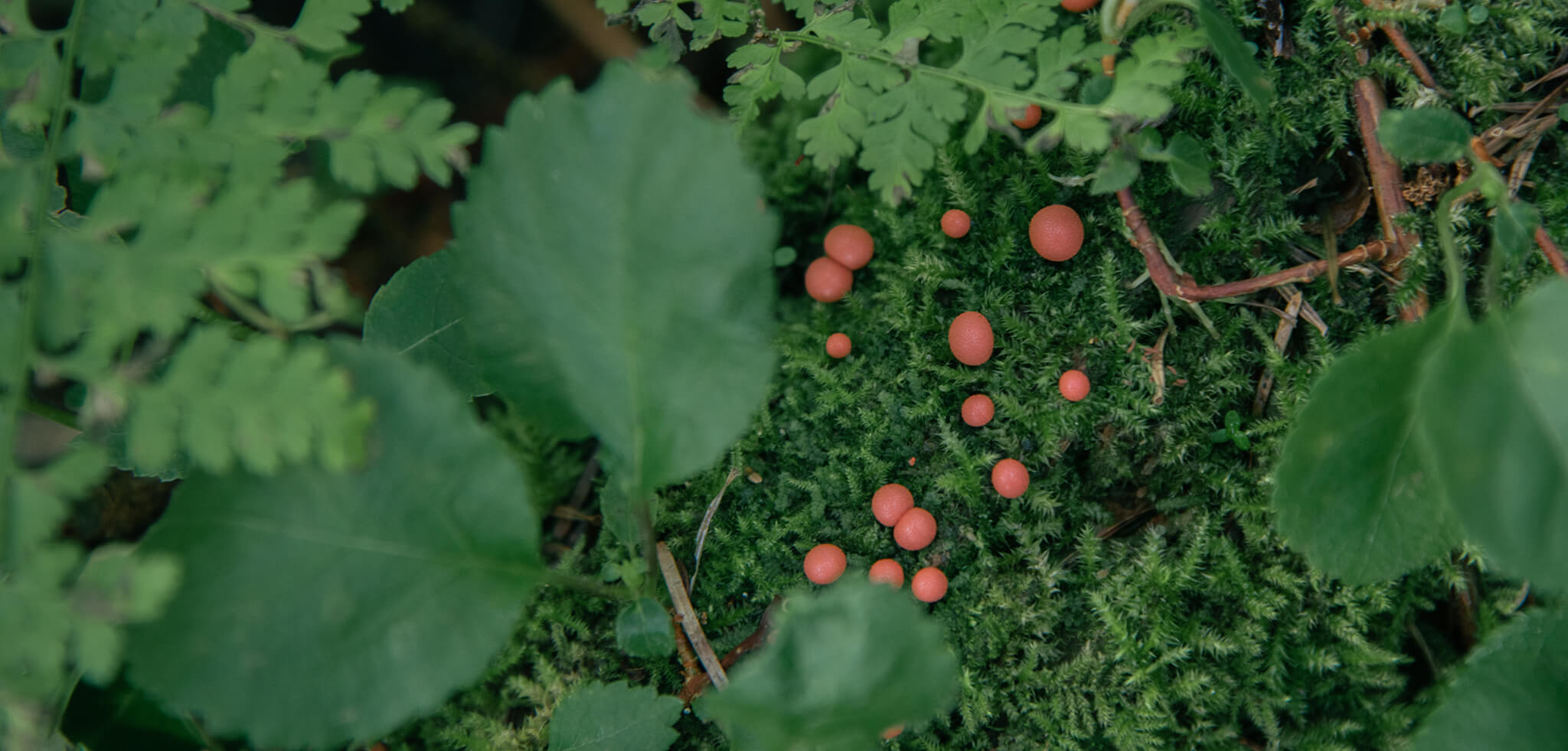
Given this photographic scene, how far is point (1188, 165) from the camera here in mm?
1825

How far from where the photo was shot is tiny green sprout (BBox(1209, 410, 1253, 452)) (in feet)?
6.57

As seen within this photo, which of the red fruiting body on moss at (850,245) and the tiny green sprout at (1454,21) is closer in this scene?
the tiny green sprout at (1454,21)

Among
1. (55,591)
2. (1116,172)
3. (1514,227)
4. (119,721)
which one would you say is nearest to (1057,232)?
(1116,172)

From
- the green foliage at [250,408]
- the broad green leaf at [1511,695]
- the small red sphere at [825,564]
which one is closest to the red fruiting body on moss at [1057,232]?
the small red sphere at [825,564]

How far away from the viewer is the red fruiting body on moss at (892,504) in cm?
200

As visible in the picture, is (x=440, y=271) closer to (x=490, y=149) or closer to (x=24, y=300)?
(x=490, y=149)

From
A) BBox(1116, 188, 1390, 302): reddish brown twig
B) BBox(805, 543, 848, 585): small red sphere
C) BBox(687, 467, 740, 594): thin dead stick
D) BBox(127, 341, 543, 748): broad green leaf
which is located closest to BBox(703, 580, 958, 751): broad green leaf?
BBox(127, 341, 543, 748): broad green leaf

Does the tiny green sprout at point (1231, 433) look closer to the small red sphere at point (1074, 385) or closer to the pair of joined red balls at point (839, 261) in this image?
the small red sphere at point (1074, 385)

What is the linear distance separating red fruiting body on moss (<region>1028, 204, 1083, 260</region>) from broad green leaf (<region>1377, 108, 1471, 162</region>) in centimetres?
58

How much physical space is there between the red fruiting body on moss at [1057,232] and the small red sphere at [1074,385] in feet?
0.87

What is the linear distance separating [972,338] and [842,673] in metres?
0.88

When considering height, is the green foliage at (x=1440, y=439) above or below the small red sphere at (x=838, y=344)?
above

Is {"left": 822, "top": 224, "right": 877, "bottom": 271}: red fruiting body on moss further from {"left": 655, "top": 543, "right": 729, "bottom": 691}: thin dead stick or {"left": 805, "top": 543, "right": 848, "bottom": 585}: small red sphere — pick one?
{"left": 655, "top": 543, "right": 729, "bottom": 691}: thin dead stick

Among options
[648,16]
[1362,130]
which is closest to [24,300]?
[648,16]
